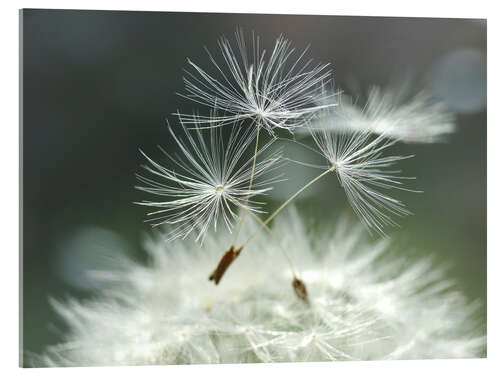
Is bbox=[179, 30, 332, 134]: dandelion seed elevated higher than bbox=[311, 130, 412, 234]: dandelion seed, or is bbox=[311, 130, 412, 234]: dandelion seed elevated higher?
bbox=[179, 30, 332, 134]: dandelion seed

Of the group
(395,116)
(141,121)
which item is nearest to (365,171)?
(395,116)

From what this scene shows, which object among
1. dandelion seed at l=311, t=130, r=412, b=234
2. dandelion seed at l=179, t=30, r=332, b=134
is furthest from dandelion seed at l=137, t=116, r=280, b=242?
dandelion seed at l=311, t=130, r=412, b=234

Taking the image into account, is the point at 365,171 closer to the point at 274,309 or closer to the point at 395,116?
the point at 395,116

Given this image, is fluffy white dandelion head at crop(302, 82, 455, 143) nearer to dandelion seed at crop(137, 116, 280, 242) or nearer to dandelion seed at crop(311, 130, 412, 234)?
dandelion seed at crop(311, 130, 412, 234)

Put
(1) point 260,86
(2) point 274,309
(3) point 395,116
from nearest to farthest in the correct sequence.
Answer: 1. (2) point 274,309
2. (1) point 260,86
3. (3) point 395,116

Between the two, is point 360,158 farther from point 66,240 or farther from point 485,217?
point 66,240

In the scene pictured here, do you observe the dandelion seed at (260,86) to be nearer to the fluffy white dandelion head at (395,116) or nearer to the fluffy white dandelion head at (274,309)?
the fluffy white dandelion head at (395,116)

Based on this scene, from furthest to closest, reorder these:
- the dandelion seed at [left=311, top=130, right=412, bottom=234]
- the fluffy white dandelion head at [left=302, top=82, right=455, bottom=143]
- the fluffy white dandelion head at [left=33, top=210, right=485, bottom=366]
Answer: the fluffy white dandelion head at [left=302, top=82, right=455, bottom=143], the dandelion seed at [left=311, top=130, right=412, bottom=234], the fluffy white dandelion head at [left=33, top=210, right=485, bottom=366]

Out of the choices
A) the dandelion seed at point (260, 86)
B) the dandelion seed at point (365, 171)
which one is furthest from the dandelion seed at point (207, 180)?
the dandelion seed at point (365, 171)
